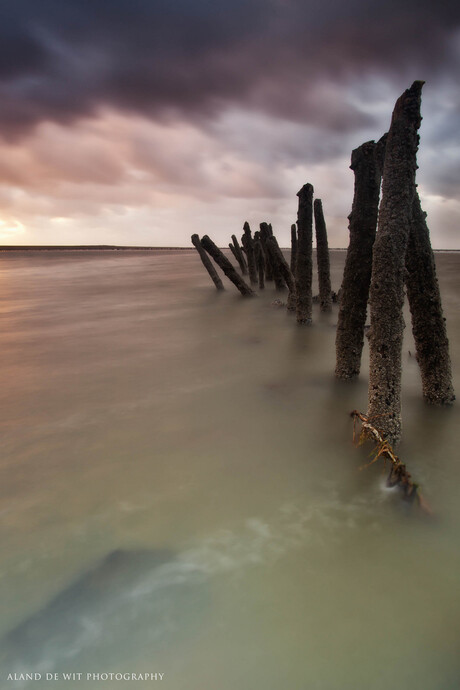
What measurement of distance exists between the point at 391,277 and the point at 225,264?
9.09 meters

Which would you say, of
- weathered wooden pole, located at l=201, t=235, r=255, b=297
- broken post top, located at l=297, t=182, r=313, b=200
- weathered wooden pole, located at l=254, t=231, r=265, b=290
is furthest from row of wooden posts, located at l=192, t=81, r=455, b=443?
weathered wooden pole, located at l=254, t=231, r=265, b=290

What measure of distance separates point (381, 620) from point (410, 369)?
12.7ft

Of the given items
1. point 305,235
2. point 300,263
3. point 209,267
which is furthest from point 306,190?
point 209,267

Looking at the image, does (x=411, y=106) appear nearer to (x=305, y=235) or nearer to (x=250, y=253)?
(x=305, y=235)

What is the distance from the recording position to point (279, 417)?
3.75m

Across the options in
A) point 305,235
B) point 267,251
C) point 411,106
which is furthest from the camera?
point 267,251

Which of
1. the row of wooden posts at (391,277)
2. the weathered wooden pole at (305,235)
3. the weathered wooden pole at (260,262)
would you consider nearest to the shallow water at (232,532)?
the row of wooden posts at (391,277)

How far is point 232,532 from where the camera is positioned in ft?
7.27

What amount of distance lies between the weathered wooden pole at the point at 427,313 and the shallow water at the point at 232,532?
23 cm

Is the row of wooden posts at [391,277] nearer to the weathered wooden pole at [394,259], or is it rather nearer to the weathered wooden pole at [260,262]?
the weathered wooden pole at [394,259]

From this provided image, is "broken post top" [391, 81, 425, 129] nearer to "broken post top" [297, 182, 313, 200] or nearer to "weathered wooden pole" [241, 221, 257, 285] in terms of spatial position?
"broken post top" [297, 182, 313, 200]

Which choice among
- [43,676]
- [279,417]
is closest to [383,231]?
[279,417]

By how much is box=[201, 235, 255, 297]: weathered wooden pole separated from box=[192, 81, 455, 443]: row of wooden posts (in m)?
7.63

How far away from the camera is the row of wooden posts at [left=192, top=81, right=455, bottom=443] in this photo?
3086mm
